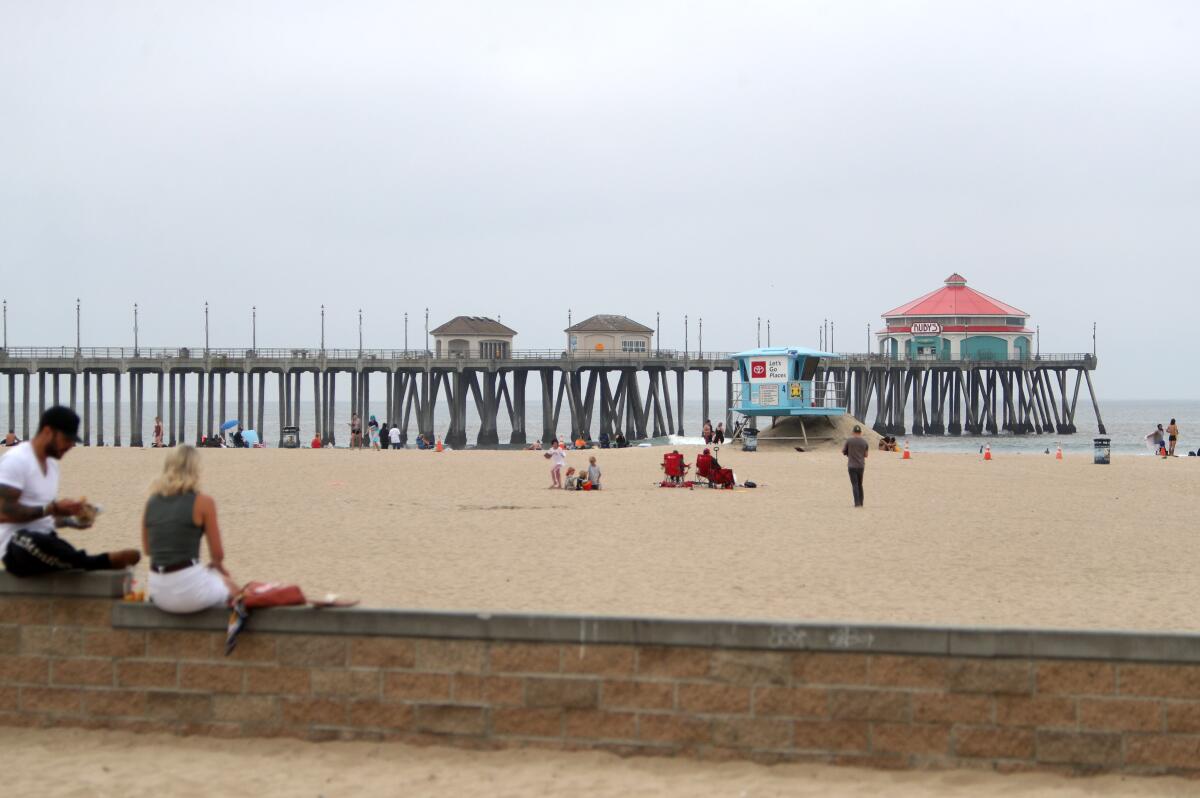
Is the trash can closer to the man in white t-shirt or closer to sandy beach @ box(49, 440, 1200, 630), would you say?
sandy beach @ box(49, 440, 1200, 630)

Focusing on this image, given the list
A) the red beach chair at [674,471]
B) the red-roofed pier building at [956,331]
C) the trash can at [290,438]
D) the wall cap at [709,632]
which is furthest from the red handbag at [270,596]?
the red-roofed pier building at [956,331]

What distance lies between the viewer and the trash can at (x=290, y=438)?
5428 centimetres

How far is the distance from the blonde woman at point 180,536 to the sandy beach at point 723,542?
3.50 m

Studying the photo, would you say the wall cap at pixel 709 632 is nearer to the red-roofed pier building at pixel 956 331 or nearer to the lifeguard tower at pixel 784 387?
the lifeguard tower at pixel 784 387

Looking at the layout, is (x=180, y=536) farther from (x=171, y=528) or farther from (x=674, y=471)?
(x=674, y=471)

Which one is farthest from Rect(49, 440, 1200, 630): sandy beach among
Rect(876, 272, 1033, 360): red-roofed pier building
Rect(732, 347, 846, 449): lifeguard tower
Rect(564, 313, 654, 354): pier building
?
Rect(876, 272, 1033, 360): red-roofed pier building

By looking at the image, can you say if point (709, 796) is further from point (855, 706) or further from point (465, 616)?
point (465, 616)

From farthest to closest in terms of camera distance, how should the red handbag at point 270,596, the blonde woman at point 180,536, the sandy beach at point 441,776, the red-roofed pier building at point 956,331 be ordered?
the red-roofed pier building at point 956,331, the red handbag at point 270,596, the blonde woman at point 180,536, the sandy beach at point 441,776

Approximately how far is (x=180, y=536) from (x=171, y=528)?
56 millimetres

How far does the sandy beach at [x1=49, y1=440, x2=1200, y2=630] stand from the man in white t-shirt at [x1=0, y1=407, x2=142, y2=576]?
145 inches

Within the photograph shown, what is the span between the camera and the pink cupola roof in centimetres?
7994

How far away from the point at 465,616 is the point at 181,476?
1462mm

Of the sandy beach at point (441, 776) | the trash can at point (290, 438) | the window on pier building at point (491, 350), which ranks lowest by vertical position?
the sandy beach at point (441, 776)

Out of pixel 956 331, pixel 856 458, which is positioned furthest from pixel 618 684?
pixel 956 331
